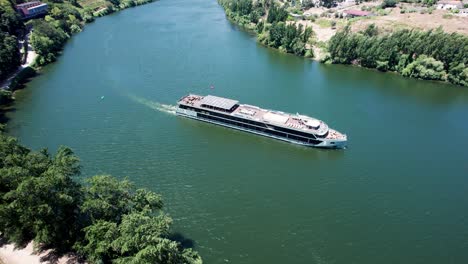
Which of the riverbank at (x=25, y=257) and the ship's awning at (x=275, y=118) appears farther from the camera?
the ship's awning at (x=275, y=118)

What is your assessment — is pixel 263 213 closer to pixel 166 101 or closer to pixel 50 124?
pixel 166 101

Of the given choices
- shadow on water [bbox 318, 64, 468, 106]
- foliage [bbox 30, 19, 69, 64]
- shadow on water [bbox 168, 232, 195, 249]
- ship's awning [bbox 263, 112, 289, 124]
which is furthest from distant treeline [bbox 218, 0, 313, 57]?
shadow on water [bbox 168, 232, 195, 249]

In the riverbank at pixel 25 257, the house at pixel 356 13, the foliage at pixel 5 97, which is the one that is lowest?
the riverbank at pixel 25 257

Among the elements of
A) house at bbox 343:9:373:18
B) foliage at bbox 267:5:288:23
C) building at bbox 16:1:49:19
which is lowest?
house at bbox 343:9:373:18

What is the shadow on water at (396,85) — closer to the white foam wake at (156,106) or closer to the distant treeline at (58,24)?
the white foam wake at (156,106)

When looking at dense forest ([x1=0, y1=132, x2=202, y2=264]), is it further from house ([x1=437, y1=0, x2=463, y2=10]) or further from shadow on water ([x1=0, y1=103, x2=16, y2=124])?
house ([x1=437, y1=0, x2=463, y2=10])

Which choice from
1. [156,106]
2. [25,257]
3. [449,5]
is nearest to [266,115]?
[156,106]

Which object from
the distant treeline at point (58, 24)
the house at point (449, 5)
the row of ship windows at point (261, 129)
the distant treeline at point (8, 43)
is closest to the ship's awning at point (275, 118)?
the row of ship windows at point (261, 129)

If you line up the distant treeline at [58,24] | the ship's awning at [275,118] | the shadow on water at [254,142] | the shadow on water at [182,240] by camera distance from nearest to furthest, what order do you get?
1. the shadow on water at [182,240]
2. the shadow on water at [254,142]
3. the ship's awning at [275,118]
4. the distant treeline at [58,24]
